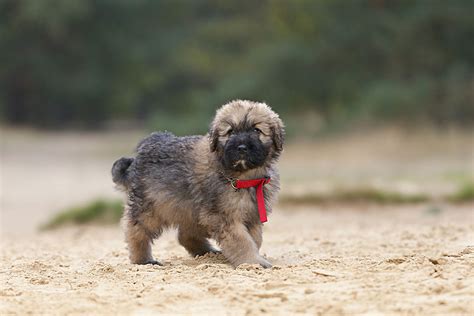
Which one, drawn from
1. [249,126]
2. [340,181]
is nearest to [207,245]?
[249,126]

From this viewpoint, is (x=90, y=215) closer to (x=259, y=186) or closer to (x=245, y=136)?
(x=259, y=186)

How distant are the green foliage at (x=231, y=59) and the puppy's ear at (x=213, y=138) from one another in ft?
A: 63.9

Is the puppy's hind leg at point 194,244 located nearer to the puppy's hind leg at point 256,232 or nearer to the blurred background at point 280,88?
the puppy's hind leg at point 256,232

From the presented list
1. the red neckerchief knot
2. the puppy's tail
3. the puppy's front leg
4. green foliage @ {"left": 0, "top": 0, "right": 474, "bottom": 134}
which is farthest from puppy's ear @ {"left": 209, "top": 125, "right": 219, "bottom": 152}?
green foliage @ {"left": 0, "top": 0, "right": 474, "bottom": 134}

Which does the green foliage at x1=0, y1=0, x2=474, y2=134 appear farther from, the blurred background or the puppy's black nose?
the puppy's black nose

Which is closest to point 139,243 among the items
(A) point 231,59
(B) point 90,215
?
(B) point 90,215

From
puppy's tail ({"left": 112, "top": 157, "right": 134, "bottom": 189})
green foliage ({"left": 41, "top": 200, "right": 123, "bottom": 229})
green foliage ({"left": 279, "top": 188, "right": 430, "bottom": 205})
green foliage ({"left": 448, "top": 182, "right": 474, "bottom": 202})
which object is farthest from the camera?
green foliage ({"left": 279, "top": 188, "right": 430, "bottom": 205})

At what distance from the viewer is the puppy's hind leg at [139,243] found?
7.80 m

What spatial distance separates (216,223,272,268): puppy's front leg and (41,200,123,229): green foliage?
8219 millimetres

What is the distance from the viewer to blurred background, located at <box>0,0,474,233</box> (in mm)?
21031

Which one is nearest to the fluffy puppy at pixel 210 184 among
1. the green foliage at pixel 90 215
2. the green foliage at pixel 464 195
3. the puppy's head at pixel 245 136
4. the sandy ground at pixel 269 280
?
the puppy's head at pixel 245 136

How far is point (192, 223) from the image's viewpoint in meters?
7.61

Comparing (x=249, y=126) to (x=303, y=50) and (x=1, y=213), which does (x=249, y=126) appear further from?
(x=303, y=50)

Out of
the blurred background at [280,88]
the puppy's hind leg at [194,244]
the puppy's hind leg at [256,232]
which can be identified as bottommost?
the puppy's hind leg at [194,244]
